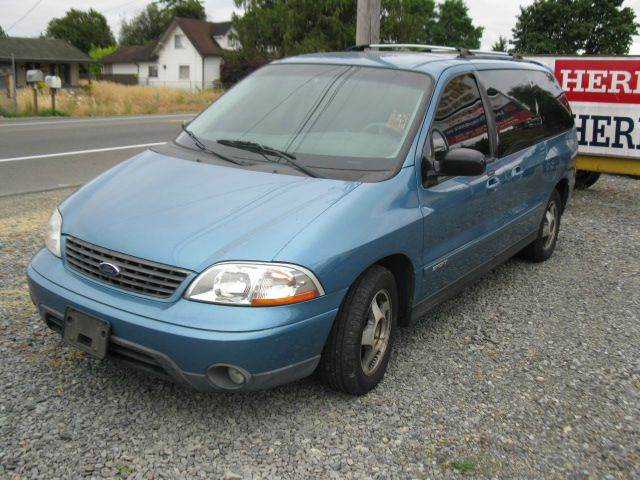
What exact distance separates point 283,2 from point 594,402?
4742 cm

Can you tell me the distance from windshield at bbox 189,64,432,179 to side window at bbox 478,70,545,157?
877 mm

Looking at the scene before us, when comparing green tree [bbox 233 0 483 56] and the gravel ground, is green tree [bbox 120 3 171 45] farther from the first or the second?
the gravel ground

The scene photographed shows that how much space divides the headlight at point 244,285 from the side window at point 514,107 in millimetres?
2344

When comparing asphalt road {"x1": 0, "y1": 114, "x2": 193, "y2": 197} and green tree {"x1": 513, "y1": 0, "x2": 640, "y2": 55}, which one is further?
green tree {"x1": 513, "y1": 0, "x2": 640, "y2": 55}

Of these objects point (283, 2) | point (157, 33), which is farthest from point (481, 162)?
point (157, 33)

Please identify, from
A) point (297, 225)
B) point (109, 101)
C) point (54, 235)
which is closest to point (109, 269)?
point (54, 235)

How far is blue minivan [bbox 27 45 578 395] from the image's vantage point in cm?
289

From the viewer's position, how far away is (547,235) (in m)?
6.02

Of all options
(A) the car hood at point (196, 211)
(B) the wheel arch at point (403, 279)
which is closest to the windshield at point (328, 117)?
(A) the car hood at point (196, 211)

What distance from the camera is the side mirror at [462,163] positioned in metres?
3.72

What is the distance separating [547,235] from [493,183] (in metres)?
1.80

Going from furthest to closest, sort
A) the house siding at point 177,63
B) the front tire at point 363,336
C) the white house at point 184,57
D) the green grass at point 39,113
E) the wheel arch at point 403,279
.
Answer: the house siding at point 177,63, the white house at point 184,57, the green grass at point 39,113, the wheel arch at point 403,279, the front tire at point 363,336

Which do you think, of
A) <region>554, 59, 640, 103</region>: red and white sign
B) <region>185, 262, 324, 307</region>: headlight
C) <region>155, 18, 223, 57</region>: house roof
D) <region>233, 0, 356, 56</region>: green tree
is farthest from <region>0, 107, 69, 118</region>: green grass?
<region>155, 18, 223, 57</region>: house roof

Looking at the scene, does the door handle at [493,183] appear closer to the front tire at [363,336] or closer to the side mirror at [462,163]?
the side mirror at [462,163]
